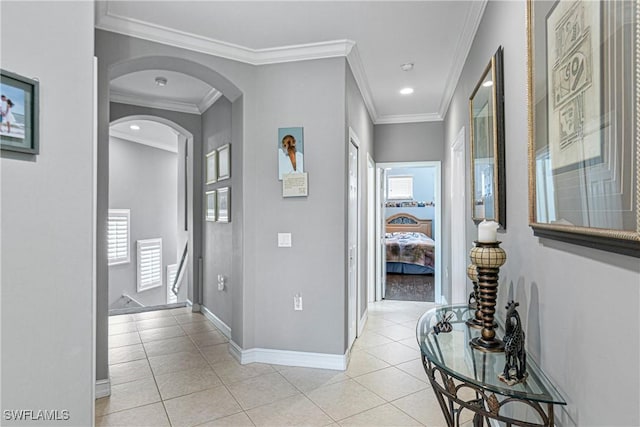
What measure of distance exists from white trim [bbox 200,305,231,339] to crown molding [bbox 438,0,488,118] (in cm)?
350

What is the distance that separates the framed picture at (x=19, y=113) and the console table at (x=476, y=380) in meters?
1.66

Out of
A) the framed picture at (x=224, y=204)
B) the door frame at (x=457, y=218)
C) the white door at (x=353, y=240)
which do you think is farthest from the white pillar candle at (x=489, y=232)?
the framed picture at (x=224, y=204)

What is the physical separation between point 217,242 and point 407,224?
656 cm

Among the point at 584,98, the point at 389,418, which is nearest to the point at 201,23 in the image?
the point at 584,98

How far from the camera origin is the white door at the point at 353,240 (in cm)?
351

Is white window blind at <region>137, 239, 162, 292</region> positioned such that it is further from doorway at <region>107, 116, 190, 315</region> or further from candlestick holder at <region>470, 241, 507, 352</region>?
candlestick holder at <region>470, 241, 507, 352</region>

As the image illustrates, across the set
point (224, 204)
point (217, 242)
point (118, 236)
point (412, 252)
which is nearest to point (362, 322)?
point (217, 242)

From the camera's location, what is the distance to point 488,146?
2238mm

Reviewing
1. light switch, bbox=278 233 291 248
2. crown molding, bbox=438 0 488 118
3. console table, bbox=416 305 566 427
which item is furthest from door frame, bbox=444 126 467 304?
console table, bbox=416 305 566 427

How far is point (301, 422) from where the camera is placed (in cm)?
229

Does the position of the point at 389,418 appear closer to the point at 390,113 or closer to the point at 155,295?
the point at 390,113

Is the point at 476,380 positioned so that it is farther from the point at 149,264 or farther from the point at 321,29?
the point at 149,264

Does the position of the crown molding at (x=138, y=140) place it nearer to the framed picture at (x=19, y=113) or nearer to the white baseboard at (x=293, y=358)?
the white baseboard at (x=293, y=358)

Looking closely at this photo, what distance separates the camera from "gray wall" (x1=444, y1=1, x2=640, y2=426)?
2.94ft
